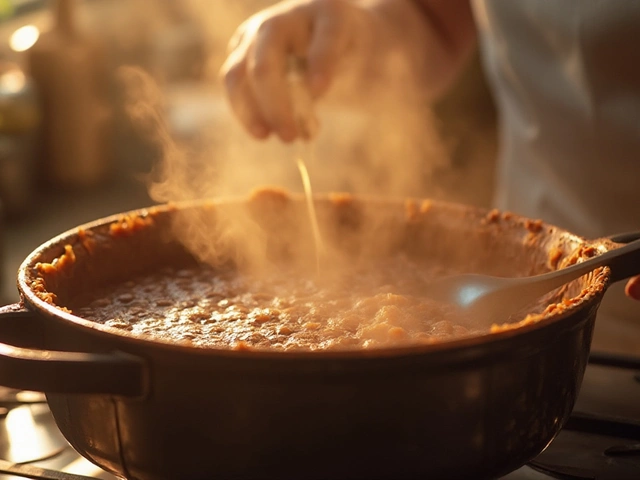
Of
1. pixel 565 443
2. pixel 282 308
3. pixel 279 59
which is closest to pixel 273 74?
pixel 279 59

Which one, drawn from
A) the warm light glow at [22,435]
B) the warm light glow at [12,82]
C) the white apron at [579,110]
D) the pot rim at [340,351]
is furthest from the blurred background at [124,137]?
the pot rim at [340,351]

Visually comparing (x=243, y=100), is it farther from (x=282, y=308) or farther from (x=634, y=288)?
(x=634, y=288)

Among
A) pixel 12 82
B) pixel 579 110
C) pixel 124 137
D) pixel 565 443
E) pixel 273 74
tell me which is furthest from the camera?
pixel 124 137

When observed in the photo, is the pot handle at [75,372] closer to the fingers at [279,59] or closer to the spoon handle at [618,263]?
the spoon handle at [618,263]

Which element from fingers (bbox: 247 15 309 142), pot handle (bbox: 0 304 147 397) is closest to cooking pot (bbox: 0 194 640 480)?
pot handle (bbox: 0 304 147 397)

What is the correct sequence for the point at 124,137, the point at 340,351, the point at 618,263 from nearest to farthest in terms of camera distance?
the point at 340,351 < the point at 618,263 < the point at 124,137

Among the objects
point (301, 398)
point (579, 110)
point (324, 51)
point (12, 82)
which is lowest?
point (301, 398)

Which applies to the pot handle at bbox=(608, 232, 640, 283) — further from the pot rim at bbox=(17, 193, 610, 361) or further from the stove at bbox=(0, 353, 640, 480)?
the stove at bbox=(0, 353, 640, 480)

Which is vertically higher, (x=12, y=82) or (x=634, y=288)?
(x=12, y=82)
